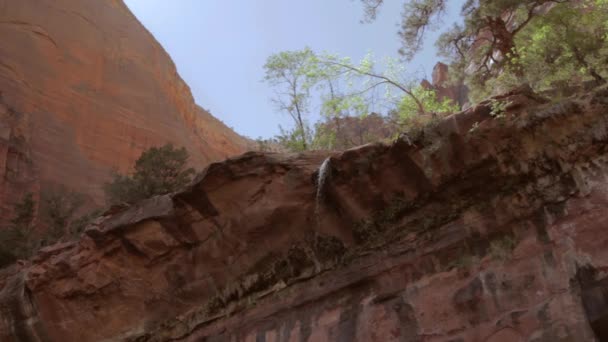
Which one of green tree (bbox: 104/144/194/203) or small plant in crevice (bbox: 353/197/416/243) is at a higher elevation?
green tree (bbox: 104/144/194/203)

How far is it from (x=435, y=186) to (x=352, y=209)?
2109 millimetres

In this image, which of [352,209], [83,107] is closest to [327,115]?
[352,209]

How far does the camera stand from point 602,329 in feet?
33.0

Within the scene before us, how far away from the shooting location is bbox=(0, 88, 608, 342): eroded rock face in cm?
1090

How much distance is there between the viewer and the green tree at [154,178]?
19.8 metres

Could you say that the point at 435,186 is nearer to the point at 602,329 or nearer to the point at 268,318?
the point at 602,329

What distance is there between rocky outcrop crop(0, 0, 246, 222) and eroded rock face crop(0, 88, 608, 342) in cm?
1193

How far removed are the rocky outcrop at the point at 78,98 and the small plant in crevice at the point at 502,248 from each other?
69.4 ft

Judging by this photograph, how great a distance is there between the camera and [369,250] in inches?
515

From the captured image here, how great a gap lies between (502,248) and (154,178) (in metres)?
13.1

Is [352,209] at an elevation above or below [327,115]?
below

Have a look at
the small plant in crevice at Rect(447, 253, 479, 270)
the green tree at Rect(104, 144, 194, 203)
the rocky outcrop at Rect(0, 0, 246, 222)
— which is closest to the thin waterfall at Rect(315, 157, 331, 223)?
the small plant in crevice at Rect(447, 253, 479, 270)

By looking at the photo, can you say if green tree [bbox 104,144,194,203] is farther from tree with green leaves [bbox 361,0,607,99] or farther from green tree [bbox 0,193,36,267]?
tree with green leaves [bbox 361,0,607,99]

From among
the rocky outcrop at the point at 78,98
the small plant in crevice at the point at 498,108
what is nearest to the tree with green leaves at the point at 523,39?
the small plant in crevice at the point at 498,108
